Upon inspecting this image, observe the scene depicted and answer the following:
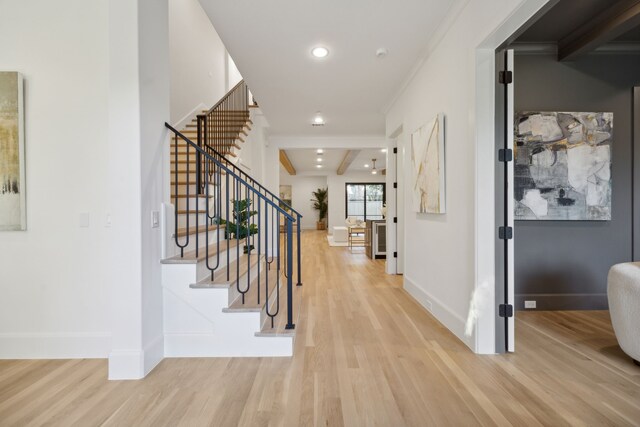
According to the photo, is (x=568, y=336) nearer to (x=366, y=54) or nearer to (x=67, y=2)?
(x=366, y=54)

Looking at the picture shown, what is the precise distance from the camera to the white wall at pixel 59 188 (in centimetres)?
234

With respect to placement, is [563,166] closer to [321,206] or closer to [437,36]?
[437,36]

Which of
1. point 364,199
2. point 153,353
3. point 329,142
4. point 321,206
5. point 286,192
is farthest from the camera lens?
point 286,192

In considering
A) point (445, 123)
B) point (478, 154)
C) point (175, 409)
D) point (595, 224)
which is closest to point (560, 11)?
point (445, 123)

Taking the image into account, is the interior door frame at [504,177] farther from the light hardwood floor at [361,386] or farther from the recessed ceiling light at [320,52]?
the recessed ceiling light at [320,52]

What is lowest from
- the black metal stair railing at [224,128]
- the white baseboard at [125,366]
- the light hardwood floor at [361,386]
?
the light hardwood floor at [361,386]

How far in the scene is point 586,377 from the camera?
6.63 ft

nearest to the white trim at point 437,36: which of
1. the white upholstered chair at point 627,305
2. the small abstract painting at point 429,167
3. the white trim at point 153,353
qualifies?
the small abstract painting at point 429,167

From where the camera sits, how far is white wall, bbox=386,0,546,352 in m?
2.31

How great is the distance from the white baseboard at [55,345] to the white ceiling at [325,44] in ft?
9.50

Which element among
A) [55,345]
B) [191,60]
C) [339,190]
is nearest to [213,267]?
[55,345]

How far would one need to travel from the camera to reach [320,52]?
10.5 feet

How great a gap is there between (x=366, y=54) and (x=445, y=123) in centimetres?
117

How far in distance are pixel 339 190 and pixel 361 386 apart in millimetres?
12491
